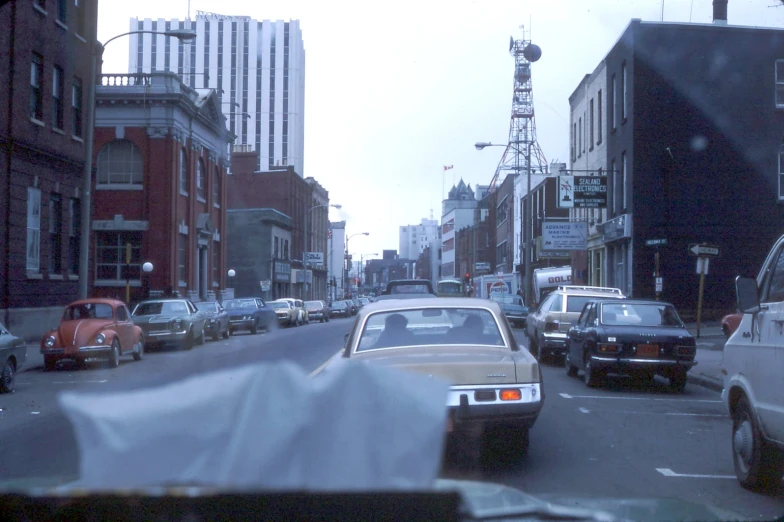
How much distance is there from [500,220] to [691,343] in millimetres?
68007

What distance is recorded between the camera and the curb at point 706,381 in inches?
547

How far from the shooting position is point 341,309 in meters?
59.5

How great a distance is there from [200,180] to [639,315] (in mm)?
32425

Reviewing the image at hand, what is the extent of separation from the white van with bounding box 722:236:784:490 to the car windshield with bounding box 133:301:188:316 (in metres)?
19.4

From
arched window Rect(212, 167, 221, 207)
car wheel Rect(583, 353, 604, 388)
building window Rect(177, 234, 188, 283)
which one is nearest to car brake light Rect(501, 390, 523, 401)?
car wheel Rect(583, 353, 604, 388)

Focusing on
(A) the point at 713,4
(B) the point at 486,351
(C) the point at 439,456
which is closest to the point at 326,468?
(C) the point at 439,456

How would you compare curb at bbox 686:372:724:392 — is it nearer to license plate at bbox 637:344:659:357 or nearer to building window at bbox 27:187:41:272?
license plate at bbox 637:344:659:357

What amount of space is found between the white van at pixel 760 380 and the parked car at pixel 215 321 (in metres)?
21.3

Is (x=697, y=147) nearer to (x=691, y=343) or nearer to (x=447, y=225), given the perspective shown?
(x=691, y=343)

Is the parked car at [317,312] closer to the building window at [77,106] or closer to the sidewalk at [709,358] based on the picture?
the building window at [77,106]

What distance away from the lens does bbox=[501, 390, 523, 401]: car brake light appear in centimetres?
662

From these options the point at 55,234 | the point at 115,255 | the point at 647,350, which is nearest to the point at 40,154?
the point at 55,234

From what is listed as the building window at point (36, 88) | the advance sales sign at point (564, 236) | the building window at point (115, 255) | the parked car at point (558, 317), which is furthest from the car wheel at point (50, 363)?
the advance sales sign at point (564, 236)

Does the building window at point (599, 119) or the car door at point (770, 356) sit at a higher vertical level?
the building window at point (599, 119)
